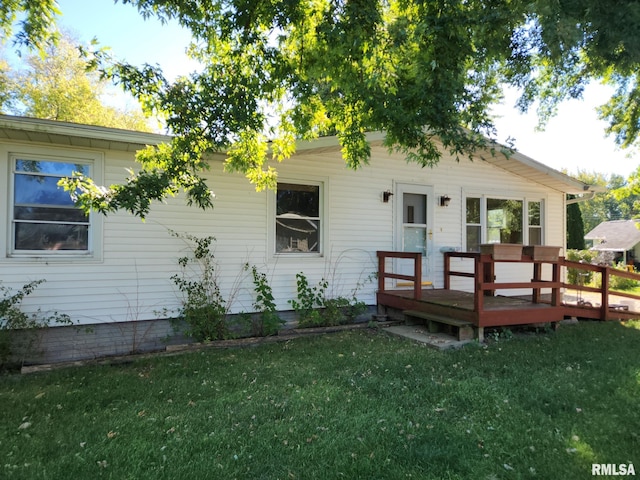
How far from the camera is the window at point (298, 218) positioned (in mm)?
6863

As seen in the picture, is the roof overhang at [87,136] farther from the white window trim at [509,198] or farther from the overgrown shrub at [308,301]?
the white window trim at [509,198]

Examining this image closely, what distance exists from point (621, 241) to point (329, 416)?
35.5 metres

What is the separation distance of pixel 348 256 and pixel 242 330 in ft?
8.04

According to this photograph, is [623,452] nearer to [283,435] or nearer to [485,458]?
[485,458]

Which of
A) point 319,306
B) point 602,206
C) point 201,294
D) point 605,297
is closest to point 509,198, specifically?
point 605,297

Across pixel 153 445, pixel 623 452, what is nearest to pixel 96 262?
pixel 153 445

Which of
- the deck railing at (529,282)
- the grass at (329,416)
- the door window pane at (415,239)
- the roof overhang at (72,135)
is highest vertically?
the roof overhang at (72,135)

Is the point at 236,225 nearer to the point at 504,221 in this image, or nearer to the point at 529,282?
the point at 529,282

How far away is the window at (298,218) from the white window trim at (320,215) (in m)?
0.06

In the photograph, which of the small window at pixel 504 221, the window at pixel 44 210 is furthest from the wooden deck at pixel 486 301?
the window at pixel 44 210

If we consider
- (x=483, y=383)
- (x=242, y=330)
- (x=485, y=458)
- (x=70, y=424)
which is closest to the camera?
(x=485, y=458)

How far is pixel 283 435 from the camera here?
2.96m

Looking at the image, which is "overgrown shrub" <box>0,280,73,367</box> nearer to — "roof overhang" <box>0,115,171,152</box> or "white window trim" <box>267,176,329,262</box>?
"roof overhang" <box>0,115,171,152</box>

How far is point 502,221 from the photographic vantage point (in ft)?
29.8
